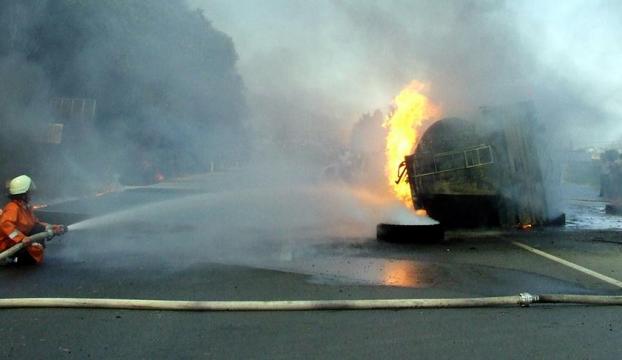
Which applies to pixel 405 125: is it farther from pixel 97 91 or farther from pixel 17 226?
pixel 97 91

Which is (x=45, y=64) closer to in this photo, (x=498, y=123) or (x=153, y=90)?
(x=153, y=90)

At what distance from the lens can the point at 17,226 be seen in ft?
22.6

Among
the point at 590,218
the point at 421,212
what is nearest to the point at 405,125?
the point at 421,212

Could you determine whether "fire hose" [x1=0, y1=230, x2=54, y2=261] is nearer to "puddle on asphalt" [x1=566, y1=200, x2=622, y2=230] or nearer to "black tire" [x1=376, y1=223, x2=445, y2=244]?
"black tire" [x1=376, y1=223, x2=445, y2=244]

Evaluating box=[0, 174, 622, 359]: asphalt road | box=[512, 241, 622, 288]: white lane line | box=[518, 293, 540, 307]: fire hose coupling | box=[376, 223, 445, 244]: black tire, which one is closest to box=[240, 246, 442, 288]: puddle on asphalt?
box=[0, 174, 622, 359]: asphalt road

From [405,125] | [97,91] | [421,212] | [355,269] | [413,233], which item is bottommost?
[355,269]

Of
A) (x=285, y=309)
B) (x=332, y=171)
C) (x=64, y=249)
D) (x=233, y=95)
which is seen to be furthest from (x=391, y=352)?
(x=233, y=95)

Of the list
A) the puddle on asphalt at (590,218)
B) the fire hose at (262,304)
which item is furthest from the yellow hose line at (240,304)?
the puddle on asphalt at (590,218)

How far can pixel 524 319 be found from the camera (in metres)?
4.69

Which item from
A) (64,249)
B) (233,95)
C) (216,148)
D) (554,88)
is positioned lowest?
(64,249)

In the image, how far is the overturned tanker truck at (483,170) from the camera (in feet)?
33.7

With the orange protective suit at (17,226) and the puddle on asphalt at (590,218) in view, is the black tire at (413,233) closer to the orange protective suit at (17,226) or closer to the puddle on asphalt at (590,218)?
the puddle on asphalt at (590,218)

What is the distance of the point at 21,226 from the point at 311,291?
401 cm

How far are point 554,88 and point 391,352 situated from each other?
906 cm
